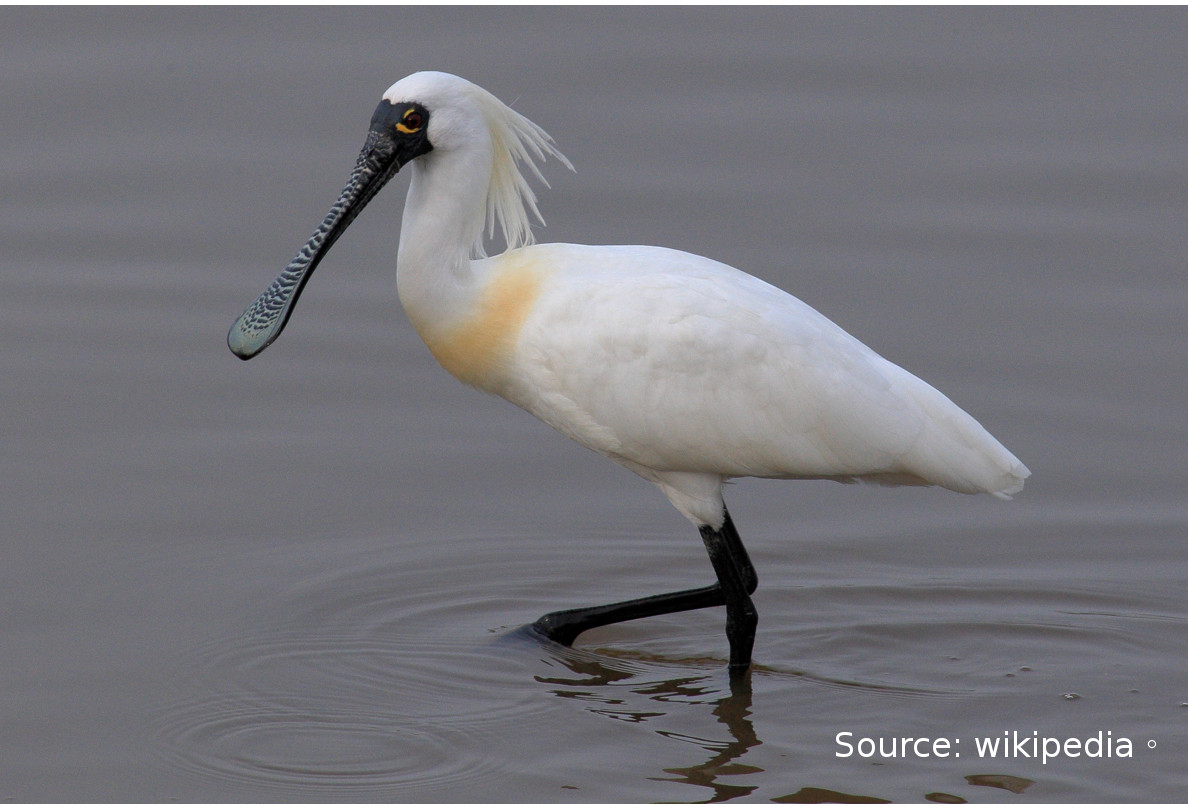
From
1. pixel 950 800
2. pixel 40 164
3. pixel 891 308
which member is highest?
pixel 40 164

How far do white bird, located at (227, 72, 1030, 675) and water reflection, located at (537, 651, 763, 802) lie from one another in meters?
0.81

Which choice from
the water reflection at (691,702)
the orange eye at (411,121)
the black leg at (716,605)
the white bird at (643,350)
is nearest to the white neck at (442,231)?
the white bird at (643,350)

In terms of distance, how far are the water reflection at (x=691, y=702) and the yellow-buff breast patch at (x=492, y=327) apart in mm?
1410

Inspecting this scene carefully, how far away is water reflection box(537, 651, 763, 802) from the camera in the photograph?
7.66 m

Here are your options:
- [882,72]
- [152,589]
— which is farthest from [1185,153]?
[152,589]

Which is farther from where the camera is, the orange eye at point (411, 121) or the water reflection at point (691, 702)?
the orange eye at point (411, 121)

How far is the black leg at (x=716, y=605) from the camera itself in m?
8.45

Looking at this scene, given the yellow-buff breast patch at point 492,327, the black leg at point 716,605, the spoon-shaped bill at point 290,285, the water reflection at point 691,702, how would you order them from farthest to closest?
the black leg at point 716,605
the spoon-shaped bill at point 290,285
the yellow-buff breast patch at point 492,327
the water reflection at point 691,702

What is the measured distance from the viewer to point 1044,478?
1046 centimetres

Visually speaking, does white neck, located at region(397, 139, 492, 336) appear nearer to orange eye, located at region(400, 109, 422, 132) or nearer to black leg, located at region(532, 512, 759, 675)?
orange eye, located at region(400, 109, 422, 132)

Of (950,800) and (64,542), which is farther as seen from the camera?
(64,542)

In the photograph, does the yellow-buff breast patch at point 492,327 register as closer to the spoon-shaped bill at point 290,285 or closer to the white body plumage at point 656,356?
the white body plumage at point 656,356

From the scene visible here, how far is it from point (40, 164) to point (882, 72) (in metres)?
6.28

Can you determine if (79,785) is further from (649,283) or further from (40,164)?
(40,164)
